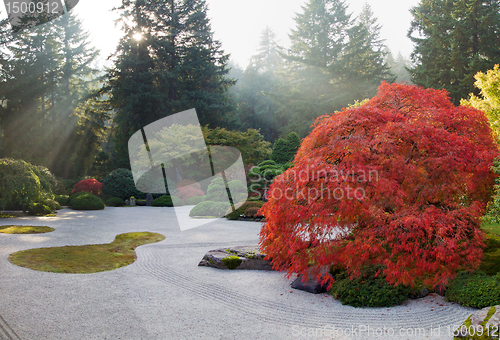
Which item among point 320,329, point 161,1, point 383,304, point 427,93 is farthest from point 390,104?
point 161,1

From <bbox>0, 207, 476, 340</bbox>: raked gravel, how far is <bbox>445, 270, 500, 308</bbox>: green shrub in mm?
115

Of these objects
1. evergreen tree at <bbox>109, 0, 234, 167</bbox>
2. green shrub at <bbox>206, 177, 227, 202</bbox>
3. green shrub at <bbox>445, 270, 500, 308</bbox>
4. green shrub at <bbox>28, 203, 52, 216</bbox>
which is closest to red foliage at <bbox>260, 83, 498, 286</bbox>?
green shrub at <bbox>445, 270, 500, 308</bbox>

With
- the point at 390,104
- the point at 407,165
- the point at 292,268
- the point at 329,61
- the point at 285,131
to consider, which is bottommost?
the point at 292,268

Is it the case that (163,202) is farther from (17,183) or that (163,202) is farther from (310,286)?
(310,286)

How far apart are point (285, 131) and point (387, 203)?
81.7 ft

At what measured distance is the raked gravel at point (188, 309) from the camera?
11.5 ft

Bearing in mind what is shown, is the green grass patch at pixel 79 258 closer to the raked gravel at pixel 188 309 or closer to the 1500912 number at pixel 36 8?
the raked gravel at pixel 188 309

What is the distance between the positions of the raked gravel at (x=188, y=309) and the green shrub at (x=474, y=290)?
115 mm

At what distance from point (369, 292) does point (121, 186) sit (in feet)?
55.9

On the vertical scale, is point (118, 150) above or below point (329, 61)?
below

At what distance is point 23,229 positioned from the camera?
871 cm

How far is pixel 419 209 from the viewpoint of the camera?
4.44 meters

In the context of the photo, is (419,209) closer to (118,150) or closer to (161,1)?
(118,150)

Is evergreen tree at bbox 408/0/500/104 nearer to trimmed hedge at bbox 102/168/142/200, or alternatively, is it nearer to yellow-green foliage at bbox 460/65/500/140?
yellow-green foliage at bbox 460/65/500/140
